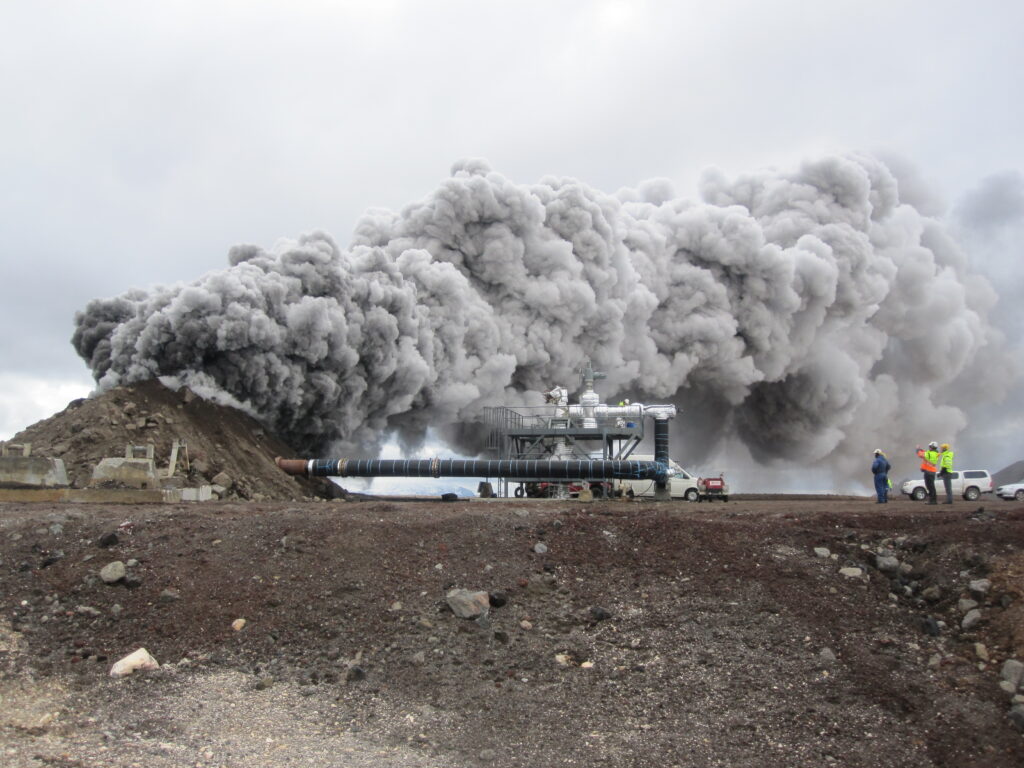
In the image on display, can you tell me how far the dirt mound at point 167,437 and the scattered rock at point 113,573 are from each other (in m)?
14.4

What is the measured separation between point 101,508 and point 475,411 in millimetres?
30451

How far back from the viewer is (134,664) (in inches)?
440

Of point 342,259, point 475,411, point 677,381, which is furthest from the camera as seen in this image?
point 677,381

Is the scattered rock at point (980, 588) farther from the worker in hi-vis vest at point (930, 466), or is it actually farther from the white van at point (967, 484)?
the white van at point (967, 484)

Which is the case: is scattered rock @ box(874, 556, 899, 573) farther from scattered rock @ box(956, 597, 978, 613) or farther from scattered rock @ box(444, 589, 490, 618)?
scattered rock @ box(444, 589, 490, 618)

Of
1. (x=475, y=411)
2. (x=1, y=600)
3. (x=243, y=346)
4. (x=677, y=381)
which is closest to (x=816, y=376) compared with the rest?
(x=677, y=381)

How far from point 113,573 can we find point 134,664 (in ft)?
9.16

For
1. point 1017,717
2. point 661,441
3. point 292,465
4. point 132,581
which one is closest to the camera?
point 1017,717

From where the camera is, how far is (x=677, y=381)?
5897 centimetres

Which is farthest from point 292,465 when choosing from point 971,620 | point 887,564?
point 971,620

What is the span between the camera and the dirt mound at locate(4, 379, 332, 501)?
2911 centimetres

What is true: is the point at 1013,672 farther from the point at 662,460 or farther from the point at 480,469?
the point at 662,460

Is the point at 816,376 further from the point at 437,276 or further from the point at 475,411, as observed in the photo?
the point at 437,276

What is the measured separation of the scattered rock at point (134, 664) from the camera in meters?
11.1
